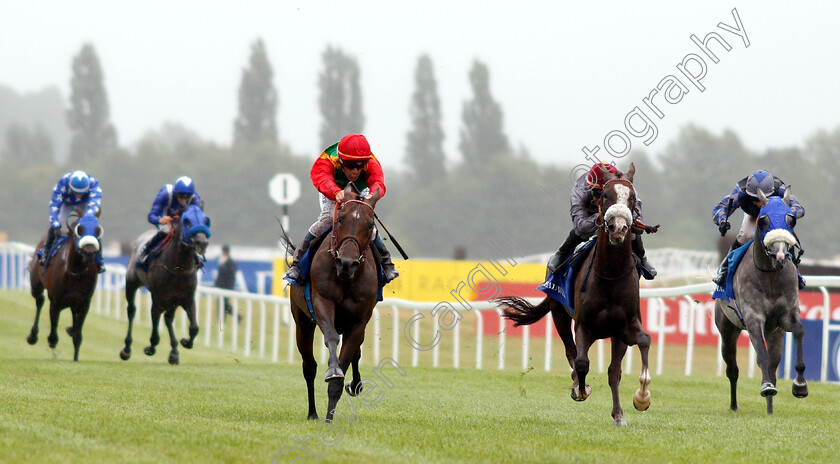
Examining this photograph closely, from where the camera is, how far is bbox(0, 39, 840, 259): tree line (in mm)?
52594

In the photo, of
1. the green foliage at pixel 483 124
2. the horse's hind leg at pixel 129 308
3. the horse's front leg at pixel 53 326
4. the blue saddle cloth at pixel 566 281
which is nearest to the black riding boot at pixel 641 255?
the blue saddle cloth at pixel 566 281

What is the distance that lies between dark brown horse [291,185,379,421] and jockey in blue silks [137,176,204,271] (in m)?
4.88

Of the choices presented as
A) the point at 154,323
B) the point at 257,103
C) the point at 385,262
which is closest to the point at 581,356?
the point at 385,262

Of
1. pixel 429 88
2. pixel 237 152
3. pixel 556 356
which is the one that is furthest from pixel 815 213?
pixel 556 356

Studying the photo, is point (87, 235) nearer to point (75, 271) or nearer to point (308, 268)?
point (75, 271)

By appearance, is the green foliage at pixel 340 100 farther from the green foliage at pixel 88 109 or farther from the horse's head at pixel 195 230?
the horse's head at pixel 195 230

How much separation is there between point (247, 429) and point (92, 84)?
6942 centimetres

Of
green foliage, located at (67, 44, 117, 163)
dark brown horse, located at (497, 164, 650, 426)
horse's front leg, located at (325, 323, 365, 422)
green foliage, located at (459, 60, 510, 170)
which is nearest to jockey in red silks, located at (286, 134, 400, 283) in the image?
horse's front leg, located at (325, 323, 365, 422)

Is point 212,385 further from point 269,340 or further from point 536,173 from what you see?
point 536,173

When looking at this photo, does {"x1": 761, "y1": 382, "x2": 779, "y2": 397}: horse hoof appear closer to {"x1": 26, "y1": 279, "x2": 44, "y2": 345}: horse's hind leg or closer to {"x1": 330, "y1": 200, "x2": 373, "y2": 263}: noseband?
{"x1": 330, "y1": 200, "x2": 373, "y2": 263}: noseband

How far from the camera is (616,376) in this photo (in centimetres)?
686

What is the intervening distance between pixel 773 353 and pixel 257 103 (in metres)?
58.6

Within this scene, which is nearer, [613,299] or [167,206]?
[613,299]

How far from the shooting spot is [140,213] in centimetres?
6500
